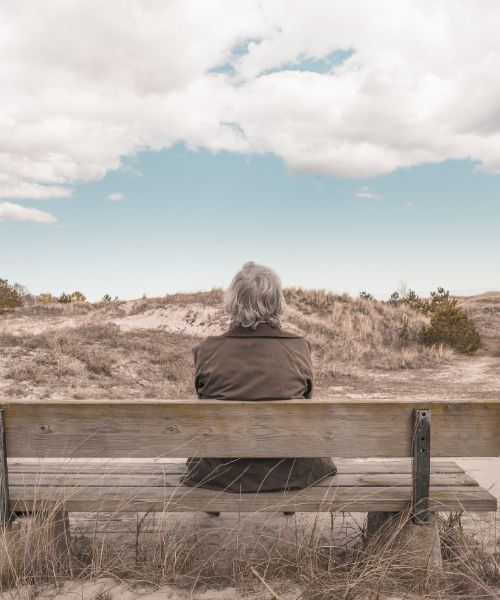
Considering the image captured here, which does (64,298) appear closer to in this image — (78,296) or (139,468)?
(78,296)

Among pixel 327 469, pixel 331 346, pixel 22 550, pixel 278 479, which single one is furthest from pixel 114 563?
pixel 331 346

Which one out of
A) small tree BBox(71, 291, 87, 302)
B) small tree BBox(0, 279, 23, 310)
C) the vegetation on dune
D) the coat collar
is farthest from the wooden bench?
small tree BBox(71, 291, 87, 302)

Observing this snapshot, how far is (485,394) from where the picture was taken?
11.9 metres

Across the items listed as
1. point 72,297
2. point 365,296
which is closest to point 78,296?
point 72,297

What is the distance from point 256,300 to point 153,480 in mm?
1163

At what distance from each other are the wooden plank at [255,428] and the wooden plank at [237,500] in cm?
32

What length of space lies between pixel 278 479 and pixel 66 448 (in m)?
1.10

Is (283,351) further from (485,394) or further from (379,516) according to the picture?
(485,394)

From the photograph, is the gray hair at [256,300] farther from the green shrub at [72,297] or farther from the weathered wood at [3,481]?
the green shrub at [72,297]

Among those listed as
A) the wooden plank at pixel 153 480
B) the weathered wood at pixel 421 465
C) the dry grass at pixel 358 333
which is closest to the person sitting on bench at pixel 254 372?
the wooden plank at pixel 153 480

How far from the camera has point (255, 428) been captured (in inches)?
105

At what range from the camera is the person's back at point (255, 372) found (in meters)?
2.93

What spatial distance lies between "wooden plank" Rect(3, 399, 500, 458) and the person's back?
0.30m

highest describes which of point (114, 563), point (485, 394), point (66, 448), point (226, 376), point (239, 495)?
point (226, 376)
